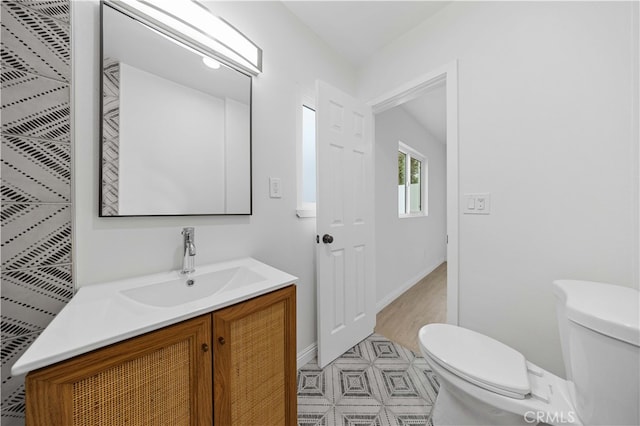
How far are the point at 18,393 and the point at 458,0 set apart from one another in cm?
277

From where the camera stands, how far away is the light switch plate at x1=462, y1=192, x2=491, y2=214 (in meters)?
1.35

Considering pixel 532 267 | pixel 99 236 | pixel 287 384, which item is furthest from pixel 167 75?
pixel 532 267

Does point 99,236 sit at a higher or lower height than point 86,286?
higher

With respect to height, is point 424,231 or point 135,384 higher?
point 424,231

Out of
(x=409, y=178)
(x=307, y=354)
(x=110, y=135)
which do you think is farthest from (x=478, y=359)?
(x=409, y=178)

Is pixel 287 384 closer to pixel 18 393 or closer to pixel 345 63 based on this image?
pixel 18 393

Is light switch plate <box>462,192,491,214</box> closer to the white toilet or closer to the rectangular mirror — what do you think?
the white toilet

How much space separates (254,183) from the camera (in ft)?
4.50

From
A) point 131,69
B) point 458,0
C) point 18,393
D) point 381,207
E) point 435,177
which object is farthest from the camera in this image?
point 435,177

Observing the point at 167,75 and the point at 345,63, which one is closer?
the point at 167,75

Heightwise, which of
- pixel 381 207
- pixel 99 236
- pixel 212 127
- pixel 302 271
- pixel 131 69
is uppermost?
pixel 131 69

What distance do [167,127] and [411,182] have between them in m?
3.32

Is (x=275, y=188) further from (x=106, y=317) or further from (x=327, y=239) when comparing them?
(x=106, y=317)

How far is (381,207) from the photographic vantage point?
2.55m
